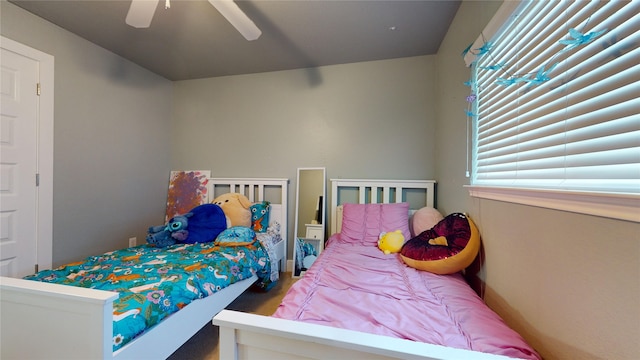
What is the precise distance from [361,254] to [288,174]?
1.43 m

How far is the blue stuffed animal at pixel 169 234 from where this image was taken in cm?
215

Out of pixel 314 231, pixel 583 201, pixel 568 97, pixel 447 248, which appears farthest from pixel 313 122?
pixel 583 201

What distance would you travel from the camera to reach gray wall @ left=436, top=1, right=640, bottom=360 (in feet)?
1.93

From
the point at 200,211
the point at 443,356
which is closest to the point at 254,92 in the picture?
the point at 200,211

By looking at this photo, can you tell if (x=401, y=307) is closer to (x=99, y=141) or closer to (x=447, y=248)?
(x=447, y=248)

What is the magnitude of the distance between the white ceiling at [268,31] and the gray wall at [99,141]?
0.61 feet

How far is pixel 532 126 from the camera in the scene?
956 mm

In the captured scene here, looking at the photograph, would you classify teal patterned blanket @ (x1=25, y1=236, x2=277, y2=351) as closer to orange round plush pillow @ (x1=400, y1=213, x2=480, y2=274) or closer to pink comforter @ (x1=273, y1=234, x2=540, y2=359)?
pink comforter @ (x1=273, y1=234, x2=540, y2=359)

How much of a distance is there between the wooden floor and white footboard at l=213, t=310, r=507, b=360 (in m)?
1.20

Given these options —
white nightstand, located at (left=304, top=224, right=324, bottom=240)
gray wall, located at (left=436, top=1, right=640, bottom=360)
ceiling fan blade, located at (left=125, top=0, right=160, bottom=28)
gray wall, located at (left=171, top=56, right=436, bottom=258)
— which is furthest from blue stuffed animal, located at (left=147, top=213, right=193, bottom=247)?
gray wall, located at (left=436, top=1, right=640, bottom=360)

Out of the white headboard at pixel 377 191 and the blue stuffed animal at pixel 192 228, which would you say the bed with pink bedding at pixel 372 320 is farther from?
the blue stuffed animal at pixel 192 228

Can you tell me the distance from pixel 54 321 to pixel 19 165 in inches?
68.6

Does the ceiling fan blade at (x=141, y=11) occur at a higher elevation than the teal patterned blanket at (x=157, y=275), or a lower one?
higher

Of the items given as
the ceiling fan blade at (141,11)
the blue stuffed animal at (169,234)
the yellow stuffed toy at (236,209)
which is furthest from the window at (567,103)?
the blue stuffed animal at (169,234)
